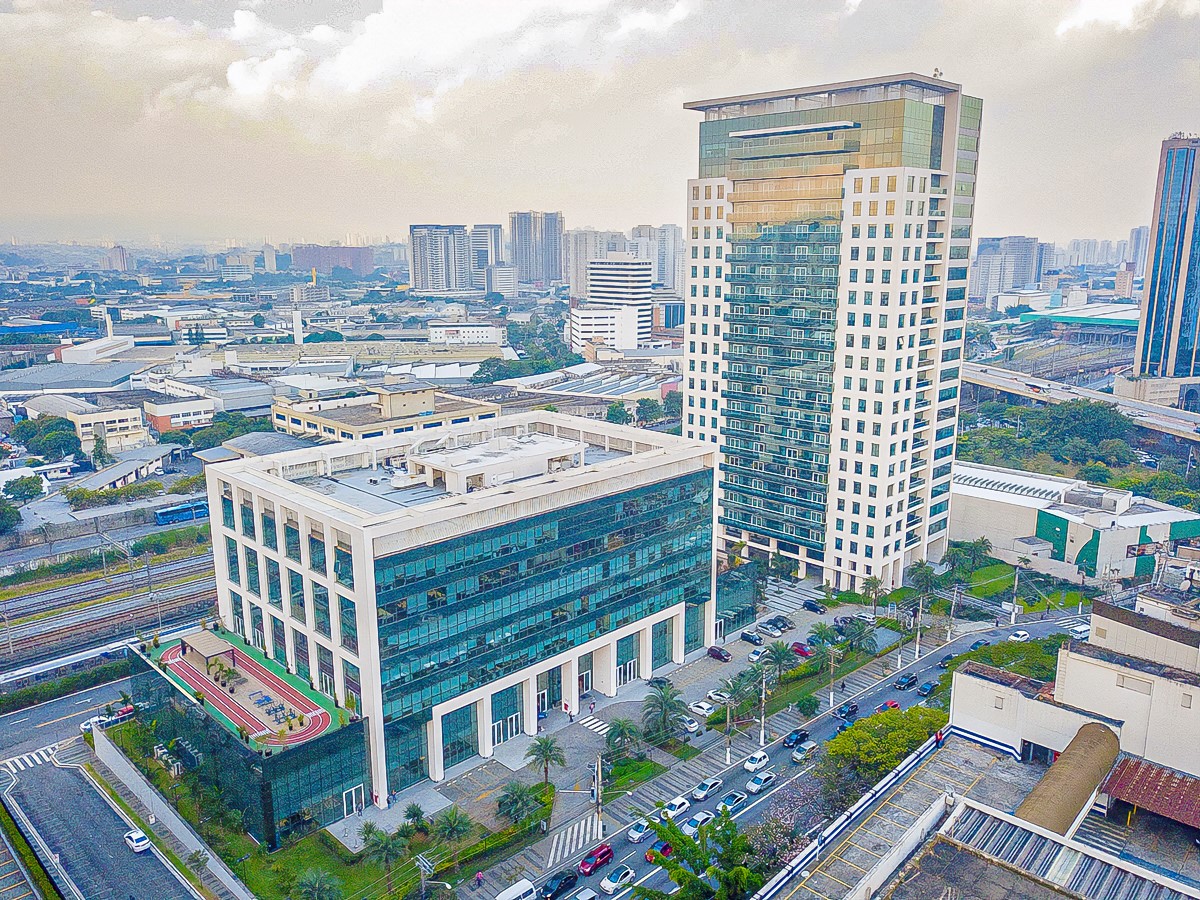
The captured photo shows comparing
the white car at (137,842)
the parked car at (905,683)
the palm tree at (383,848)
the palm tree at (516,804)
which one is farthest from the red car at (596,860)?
the parked car at (905,683)

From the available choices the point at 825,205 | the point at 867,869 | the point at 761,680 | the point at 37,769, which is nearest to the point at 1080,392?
the point at 825,205

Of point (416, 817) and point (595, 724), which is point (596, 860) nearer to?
point (416, 817)

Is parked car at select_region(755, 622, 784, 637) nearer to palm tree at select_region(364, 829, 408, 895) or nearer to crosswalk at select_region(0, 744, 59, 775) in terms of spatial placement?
palm tree at select_region(364, 829, 408, 895)

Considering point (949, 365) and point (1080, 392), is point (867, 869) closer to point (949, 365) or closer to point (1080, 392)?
point (949, 365)

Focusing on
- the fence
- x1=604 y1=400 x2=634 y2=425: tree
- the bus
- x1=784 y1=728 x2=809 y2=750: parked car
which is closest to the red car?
x1=784 y1=728 x2=809 y2=750: parked car

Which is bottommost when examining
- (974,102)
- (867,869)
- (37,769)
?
(37,769)

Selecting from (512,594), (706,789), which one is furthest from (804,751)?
(512,594)
